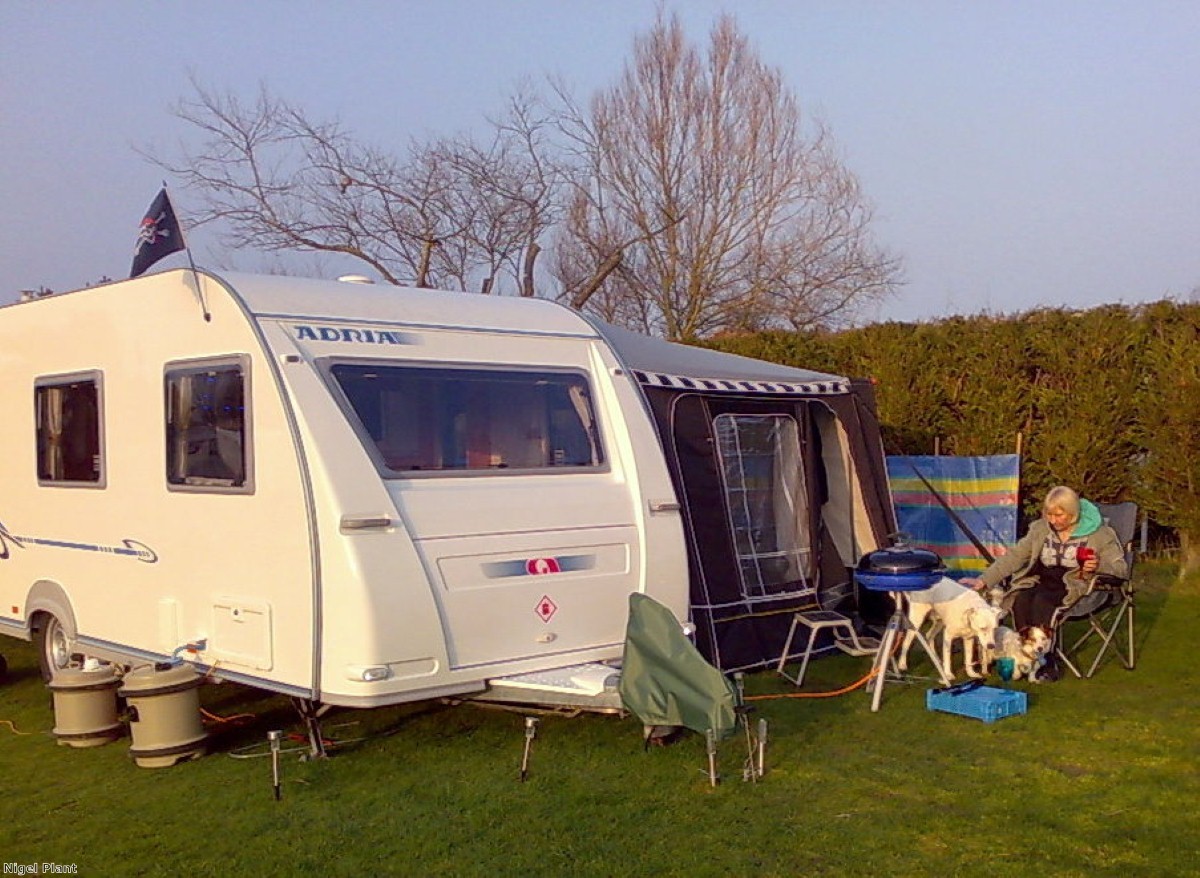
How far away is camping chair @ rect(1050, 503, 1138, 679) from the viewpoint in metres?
7.25

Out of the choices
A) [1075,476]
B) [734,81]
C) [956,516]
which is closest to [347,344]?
[956,516]

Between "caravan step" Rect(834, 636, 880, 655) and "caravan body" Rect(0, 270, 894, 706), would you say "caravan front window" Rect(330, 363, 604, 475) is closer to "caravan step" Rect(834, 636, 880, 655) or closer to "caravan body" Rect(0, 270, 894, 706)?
"caravan body" Rect(0, 270, 894, 706)

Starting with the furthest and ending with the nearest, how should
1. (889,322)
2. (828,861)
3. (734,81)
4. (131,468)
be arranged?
(734,81)
(889,322)
(131,468)
(828,861)

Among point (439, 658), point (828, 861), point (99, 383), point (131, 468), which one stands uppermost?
point (99, 383)

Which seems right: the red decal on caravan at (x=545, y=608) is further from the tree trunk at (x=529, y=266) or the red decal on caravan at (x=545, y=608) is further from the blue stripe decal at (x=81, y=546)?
the tree trunk at (x=529, y=266)

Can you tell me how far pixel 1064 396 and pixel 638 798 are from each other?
7332 mm

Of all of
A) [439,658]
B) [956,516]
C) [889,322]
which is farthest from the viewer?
[889,322]

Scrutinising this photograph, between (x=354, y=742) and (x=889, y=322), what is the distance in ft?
26.1

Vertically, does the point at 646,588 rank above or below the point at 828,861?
above

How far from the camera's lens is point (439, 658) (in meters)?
5.44

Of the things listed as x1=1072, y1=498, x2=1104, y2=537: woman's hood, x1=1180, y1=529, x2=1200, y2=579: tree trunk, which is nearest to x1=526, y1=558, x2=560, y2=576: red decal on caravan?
x1=1072, y1=498, x2=1104, y2=537: woman's hood

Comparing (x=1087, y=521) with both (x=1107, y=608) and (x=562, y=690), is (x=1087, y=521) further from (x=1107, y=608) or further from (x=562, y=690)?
(x=562, y=690)

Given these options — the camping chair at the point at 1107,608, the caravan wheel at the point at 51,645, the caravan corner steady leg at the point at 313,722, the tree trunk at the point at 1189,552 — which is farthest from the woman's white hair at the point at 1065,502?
the caravan wheel at the point at 51,645

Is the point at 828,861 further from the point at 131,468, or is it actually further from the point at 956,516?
the point at 956,516
